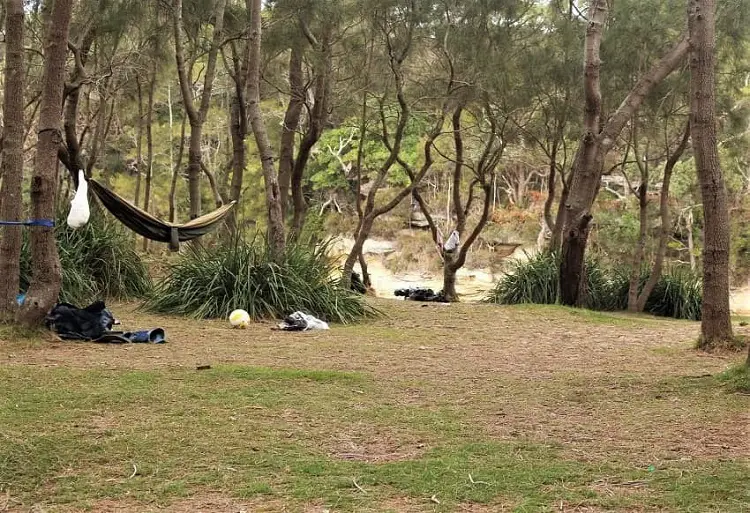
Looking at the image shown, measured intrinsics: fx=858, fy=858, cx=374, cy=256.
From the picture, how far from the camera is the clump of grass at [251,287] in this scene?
832cm

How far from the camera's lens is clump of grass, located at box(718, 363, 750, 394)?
443cm

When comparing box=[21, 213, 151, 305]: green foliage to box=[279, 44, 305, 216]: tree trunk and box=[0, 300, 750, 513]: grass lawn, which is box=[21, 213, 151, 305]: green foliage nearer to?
box=[279, 44, 305, 216]: tree trunk

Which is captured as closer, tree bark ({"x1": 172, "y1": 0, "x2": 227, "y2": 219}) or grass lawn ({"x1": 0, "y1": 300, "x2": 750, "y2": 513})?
grass lawn ({"x1": 0, "y1": 300, "x2": 750, "y2": 513})

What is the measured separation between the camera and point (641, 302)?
40.0 feet

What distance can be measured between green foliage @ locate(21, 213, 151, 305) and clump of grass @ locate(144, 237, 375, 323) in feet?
2.41

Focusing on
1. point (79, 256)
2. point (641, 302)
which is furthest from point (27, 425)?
point (641, 302)

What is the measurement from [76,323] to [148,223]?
179 cm

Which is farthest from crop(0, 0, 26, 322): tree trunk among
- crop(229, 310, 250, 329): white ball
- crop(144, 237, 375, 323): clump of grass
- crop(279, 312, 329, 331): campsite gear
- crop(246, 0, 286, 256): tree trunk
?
crop(246, 0, 286, 256): tree trunk

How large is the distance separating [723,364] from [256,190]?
19393 mm

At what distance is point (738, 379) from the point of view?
4.51 m

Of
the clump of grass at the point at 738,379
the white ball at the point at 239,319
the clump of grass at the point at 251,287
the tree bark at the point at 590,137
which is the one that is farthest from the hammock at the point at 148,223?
the clump of grass at the point at 738,379

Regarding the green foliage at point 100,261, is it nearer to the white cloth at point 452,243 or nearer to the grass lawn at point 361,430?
the grass lawn at point 361,430

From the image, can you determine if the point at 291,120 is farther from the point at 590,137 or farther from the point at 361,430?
the point at 361,430

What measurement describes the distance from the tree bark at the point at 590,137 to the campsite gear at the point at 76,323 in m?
5.73
